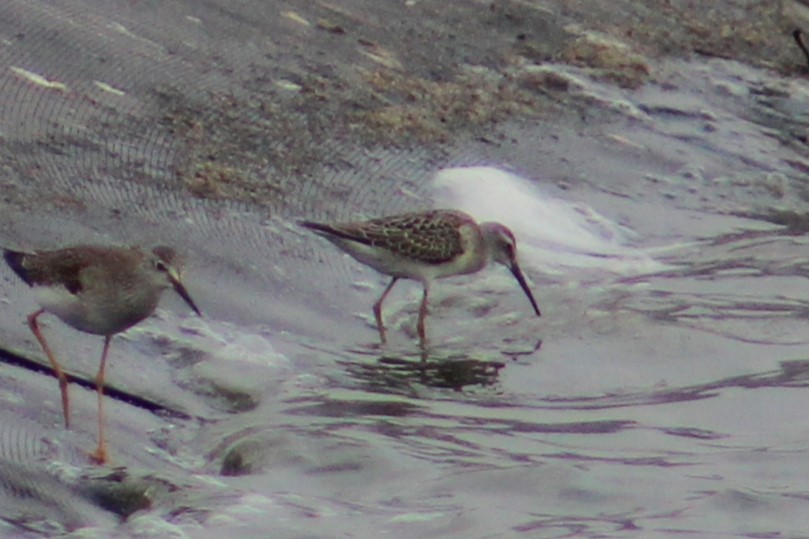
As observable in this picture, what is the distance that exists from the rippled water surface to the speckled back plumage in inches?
10.7

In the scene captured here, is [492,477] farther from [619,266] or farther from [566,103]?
[566,103]

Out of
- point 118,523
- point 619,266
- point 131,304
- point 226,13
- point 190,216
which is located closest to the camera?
point 118,523

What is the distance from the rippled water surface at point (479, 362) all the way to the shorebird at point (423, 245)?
0.17 metres

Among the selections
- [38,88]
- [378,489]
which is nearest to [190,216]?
[38,88]

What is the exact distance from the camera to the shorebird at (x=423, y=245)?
26.5 ft

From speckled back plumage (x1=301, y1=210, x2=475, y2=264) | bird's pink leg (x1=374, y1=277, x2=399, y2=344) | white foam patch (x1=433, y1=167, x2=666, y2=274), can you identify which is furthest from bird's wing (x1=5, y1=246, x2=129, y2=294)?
white foam patch (x1=433, y1=167, x2=666, y2=274)

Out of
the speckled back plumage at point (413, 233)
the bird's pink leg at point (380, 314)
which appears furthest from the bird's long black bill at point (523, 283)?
the bird's pink leg at point (380, 314)

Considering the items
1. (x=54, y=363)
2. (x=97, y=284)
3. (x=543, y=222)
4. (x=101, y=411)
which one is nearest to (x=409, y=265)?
(x=543, y=222)

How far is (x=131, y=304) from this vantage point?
684 cm

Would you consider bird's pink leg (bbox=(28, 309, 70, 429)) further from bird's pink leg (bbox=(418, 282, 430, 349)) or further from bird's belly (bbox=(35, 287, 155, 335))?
bird's pink leg (bbox=(418, 282, 430, 349))

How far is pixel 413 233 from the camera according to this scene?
27.2 feet

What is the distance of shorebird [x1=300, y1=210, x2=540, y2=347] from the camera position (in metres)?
8.06

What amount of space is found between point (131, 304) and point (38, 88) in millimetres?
2080

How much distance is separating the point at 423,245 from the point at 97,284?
185 centimetres
